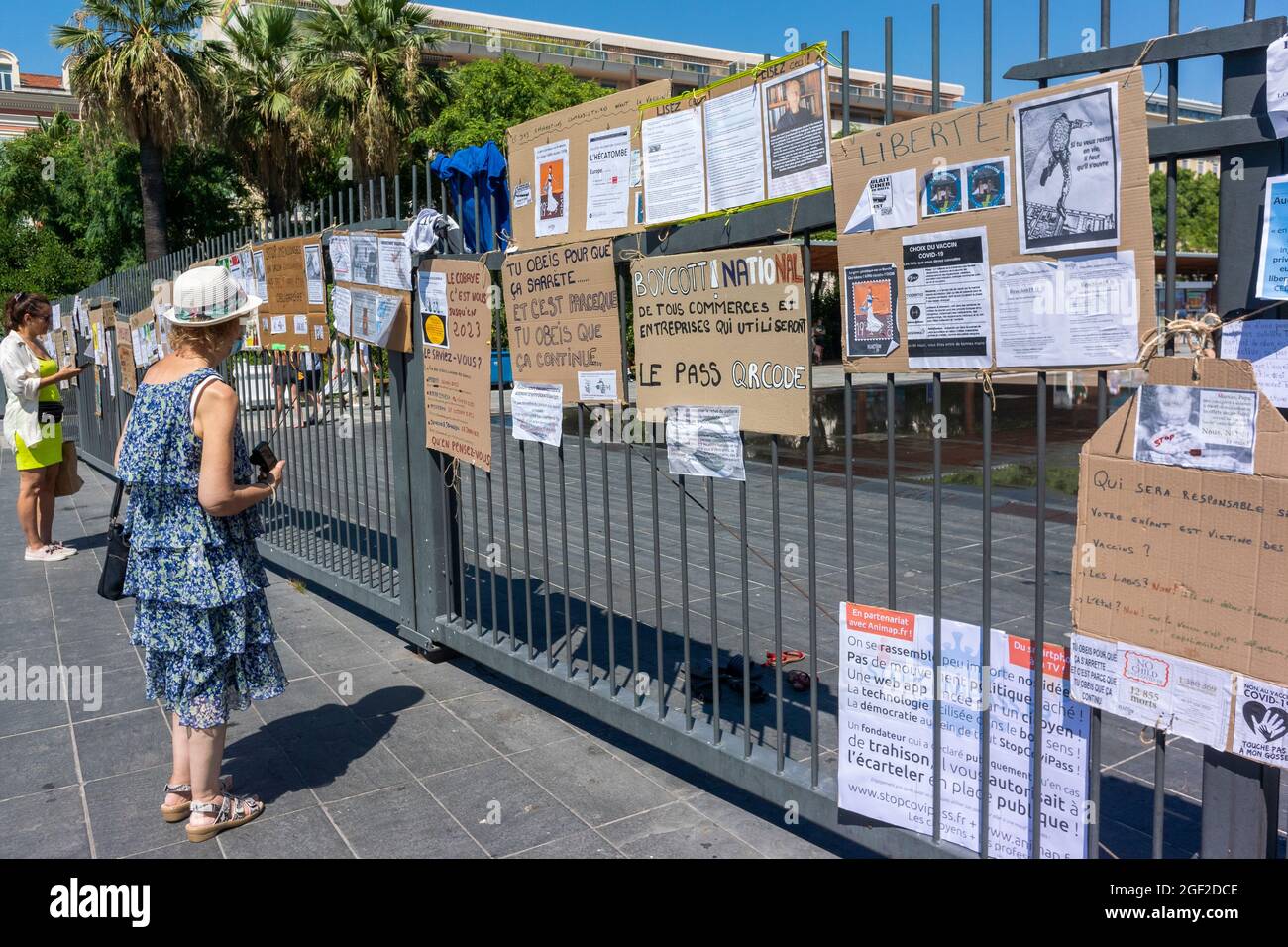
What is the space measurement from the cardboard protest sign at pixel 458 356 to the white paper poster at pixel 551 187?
559mm

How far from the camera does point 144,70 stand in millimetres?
21953

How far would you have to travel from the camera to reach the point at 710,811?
3850 millimetres

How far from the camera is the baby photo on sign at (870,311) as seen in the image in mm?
2812

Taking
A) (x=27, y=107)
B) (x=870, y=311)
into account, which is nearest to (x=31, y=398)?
(x=870, y=311)

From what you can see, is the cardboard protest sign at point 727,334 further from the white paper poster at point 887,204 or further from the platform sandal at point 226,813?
the platform sandal at point 226,813

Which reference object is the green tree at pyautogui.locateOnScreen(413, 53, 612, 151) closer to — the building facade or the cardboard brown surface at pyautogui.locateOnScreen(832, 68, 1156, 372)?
the cardboard brown surface at pyautogui.locateOnScreen(832, 68, 1156, 372)

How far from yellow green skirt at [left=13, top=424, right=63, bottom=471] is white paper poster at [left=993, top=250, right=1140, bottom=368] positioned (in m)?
7.69

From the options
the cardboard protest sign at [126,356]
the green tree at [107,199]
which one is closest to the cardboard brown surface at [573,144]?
the cardboard protest sign at [126,356]

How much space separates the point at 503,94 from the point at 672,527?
71.5 ft

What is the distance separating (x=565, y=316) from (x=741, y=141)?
1.13m

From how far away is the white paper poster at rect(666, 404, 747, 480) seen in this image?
3.41 meters

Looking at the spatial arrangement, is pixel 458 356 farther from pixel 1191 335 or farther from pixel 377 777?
pixel 1191 335

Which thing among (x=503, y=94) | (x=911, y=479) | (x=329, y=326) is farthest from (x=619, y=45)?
(x=329, y=326)
